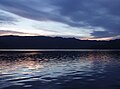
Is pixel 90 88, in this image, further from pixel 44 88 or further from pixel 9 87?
pixel 9 87

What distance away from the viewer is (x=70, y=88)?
22.7 m

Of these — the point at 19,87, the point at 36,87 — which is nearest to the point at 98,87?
the point at 36,87

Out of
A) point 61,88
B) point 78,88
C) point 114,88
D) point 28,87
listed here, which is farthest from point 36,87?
point 114,88

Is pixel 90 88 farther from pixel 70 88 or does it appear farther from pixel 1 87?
pixel 1 87

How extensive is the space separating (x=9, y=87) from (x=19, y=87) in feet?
3.35

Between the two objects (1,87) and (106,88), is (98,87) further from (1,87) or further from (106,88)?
(1,87)

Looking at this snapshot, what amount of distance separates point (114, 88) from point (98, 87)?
5.36 ft

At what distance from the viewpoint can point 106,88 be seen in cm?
2267

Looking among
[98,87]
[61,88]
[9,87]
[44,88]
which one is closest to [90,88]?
[98,87]

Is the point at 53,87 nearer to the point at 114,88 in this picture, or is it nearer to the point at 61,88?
the point at 61,88

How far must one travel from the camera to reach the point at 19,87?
2267 cm

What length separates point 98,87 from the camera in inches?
914

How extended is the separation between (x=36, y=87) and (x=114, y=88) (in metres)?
7.87

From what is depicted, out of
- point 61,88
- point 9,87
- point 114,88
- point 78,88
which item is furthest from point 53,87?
point 114,88
